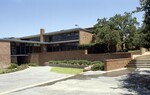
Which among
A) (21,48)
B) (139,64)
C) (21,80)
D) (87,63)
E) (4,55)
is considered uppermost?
(21,48)

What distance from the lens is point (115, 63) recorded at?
2541cm

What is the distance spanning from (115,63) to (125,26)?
18064mm

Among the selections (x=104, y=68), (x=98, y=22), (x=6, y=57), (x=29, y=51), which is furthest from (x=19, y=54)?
(x=104, y=68)

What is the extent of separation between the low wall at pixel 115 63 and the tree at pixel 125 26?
557 inches

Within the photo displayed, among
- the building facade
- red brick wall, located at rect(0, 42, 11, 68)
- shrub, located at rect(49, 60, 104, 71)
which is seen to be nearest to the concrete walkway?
shrub, located at rect(49, 60, 104, 71)

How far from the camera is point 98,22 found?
149 ft

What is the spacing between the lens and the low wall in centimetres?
2387

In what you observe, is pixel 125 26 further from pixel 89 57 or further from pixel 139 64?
pixel 139 64

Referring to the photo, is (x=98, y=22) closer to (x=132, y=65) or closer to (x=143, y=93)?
(x=132, y=65)

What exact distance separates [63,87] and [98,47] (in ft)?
82.7

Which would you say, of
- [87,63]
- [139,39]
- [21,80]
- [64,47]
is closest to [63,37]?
[64,47]

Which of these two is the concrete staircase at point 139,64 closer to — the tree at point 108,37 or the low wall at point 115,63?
the low wall at point 115,63

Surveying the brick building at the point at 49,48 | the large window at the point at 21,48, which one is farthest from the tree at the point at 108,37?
the large window at the point at 21,48

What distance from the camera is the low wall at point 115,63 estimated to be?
78.3ft
